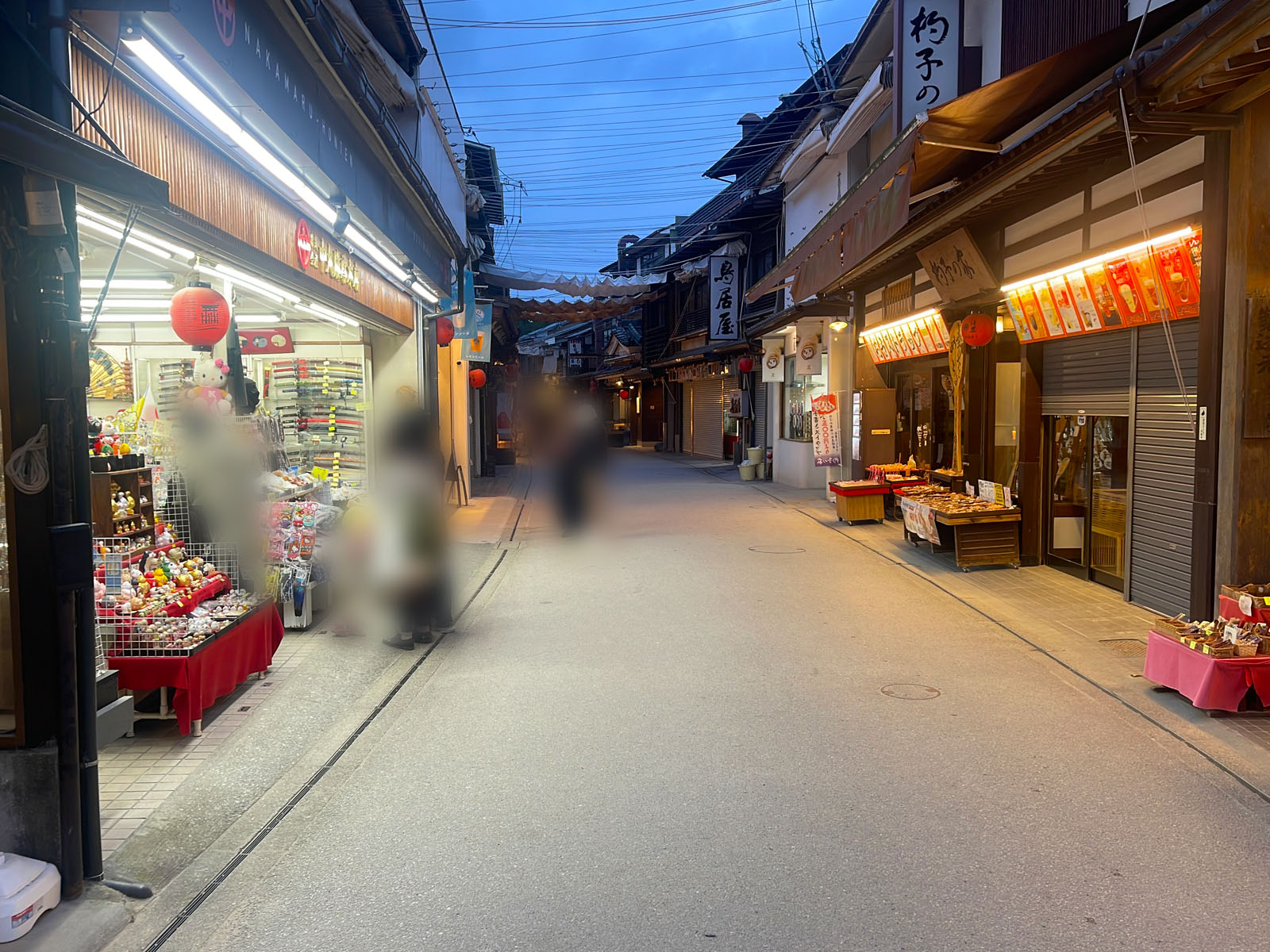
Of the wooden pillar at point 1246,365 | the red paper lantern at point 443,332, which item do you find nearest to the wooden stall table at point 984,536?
the wooden pillar at point 1246,365

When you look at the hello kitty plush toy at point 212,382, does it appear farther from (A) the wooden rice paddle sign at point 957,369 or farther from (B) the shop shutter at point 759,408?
(B) the shop shutter at point 759,408

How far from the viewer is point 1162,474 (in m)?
8.38

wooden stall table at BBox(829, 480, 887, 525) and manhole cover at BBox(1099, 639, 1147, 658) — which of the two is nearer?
manhole cover at BBox(1099, 639, 1147, 658)

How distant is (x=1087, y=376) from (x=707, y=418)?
27.6m

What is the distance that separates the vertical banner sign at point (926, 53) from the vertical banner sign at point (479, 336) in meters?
11.9

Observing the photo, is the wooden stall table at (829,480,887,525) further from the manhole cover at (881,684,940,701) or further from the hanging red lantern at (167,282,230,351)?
the hanging red lantern at (167,282,230,351)

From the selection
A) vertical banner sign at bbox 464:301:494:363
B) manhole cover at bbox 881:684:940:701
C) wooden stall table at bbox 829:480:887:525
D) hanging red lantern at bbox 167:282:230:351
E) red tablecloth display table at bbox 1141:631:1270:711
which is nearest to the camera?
red tablecloth display table at bbox 1141:631:1270:711

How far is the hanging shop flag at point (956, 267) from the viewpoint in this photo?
11.3 meters

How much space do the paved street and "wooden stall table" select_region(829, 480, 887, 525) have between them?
767cm

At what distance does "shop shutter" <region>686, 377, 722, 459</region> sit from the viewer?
35344 mm

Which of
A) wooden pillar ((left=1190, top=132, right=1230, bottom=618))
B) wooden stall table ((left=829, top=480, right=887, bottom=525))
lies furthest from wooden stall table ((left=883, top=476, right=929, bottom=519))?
wooden pillar ((left=1190, top=132, right=1230, bottom=618))

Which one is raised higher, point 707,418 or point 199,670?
point 707,418

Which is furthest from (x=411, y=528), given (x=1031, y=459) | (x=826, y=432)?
(x=826, y=432)

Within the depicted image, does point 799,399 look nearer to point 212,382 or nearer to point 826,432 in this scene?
point 826,432
